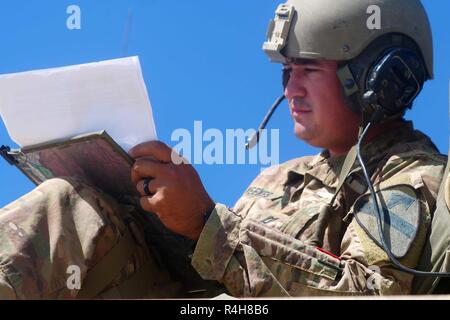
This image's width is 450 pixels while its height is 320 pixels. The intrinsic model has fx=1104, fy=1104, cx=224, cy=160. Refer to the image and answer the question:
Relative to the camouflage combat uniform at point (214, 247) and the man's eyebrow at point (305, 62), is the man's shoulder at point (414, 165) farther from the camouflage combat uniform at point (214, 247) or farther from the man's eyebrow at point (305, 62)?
the man's eyebrow at point (305, 62)

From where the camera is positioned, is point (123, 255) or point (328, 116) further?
point (328, 116)

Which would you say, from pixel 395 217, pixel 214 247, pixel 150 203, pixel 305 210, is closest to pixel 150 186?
pixel 150 203

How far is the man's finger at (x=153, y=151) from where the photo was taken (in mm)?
3770

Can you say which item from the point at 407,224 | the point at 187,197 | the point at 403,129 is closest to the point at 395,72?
the point at 403,129

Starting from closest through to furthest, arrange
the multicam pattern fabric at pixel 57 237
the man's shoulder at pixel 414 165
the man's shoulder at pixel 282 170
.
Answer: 1. the multicam pattern fabric at pixel 57 237
2. the man's shoulder at pixel 414 165
3. the man's shoulder at pixel 282 170

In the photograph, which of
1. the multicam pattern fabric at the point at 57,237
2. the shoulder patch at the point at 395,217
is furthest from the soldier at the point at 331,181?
the multicam pattern fabric at the point at 57,237

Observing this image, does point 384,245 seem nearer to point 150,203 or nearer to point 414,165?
point 414,165

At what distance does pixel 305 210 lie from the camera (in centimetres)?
425

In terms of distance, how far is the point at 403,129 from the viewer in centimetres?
447

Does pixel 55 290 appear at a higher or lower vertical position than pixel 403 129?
lower

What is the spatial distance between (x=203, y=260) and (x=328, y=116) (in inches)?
39.5

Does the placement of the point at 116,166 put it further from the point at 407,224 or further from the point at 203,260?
the point at 407,224

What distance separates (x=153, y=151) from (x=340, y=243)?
84cm
